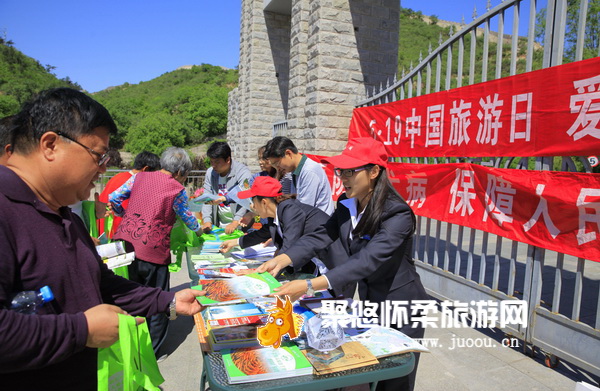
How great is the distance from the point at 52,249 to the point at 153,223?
6.69 feet

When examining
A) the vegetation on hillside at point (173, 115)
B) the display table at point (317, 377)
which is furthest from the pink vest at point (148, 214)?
the vegetation on hillside at point (173, 115)

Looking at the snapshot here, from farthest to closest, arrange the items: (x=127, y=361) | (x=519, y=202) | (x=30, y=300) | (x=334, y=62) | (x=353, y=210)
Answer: (x=334, y=62) → (x=519, y=202) → (x=353, y=210) → (x=127, y=361) → (x=30, y=300)

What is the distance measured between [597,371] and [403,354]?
6.91 feet

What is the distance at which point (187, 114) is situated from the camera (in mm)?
39594

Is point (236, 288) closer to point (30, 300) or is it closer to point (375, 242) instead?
point (375, 242)

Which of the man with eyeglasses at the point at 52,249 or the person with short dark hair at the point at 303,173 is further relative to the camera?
the person with short dark hair at the point at 303,173

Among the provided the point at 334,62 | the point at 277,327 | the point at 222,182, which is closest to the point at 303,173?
the point at 222,182

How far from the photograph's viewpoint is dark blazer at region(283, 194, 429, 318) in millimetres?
1882

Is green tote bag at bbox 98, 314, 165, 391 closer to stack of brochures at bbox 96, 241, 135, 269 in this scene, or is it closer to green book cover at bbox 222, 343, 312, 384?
green book cover at bbox 222, 343, 312, 384

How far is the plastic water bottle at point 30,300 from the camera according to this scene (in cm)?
102

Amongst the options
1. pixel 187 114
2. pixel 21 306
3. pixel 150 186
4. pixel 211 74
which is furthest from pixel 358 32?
pixel 211 74

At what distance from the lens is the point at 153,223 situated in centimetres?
310

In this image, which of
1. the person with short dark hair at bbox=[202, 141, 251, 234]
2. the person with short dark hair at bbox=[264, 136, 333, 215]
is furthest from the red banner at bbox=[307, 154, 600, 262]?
the person with short dark hair at bbox=[202, 141, 251, 234]

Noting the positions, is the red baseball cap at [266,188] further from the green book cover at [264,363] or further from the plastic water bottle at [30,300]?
the plastic water bottle at [30,300]
